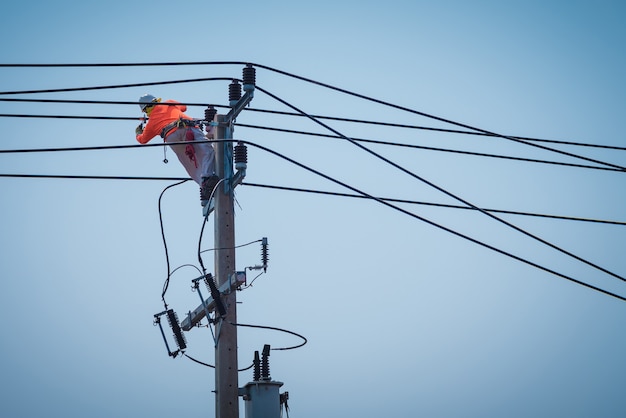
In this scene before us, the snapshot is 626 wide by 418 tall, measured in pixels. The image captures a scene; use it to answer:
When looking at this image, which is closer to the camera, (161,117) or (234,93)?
(234,93)

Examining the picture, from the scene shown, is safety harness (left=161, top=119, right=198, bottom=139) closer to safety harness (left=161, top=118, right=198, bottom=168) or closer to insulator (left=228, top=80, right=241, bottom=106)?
safety harness (left=161, top=118, right=198, bottom=168)

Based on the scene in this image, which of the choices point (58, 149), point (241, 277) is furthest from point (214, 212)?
point (58, 149)

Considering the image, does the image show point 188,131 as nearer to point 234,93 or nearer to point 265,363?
point 234,93

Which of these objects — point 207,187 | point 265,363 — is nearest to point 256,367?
point 265,363

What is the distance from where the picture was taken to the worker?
1378 cm

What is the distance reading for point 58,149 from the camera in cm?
1285

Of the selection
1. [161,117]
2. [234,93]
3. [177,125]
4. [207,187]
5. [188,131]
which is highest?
[161,117]

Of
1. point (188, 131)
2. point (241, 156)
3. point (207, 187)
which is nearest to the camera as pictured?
point (241, 156)

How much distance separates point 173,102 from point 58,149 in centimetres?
233

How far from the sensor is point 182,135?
14.7 metres

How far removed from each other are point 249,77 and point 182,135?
74.8 inches

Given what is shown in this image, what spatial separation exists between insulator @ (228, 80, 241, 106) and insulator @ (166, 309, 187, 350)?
8.90ft

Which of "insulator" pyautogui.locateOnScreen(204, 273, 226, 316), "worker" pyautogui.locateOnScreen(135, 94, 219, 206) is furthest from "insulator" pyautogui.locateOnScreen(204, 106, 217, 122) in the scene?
"insulator" pyautogui.locateOnScreen(204, 273, 226, 316)

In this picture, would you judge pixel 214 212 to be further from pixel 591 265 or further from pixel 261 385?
pixel 591 265
